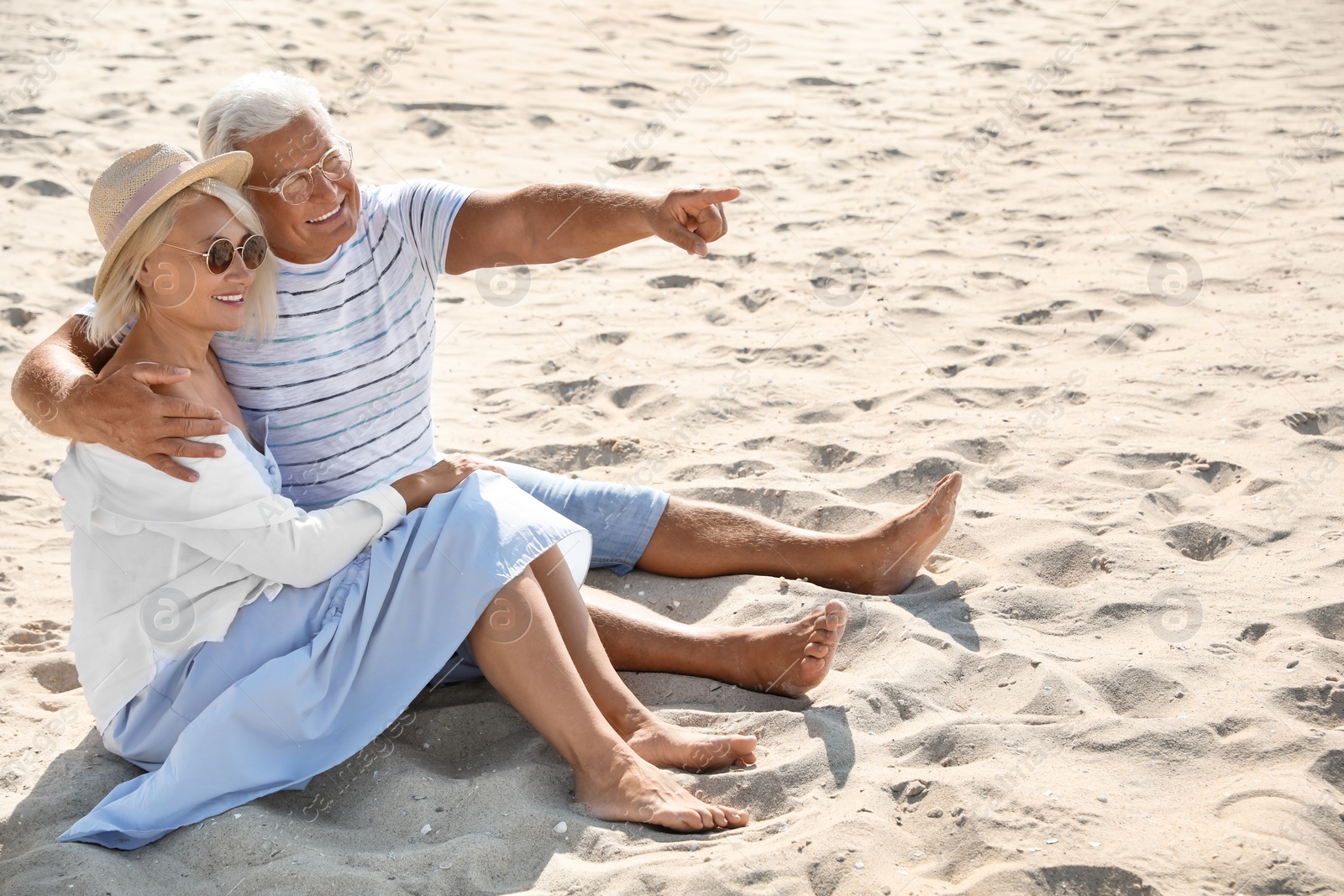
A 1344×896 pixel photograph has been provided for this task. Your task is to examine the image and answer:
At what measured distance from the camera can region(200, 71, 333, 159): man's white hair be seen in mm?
2484

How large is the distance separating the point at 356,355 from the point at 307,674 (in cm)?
79

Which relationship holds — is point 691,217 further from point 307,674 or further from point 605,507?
point 307,674

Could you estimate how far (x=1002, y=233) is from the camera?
534cm

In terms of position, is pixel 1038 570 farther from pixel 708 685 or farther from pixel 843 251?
pixel 843 251

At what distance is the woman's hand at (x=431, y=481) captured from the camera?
8.20ft

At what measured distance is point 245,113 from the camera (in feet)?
8.14

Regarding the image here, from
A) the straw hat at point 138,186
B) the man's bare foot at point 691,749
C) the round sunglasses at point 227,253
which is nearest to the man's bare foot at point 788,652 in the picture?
the man's bare foot at point 691,749

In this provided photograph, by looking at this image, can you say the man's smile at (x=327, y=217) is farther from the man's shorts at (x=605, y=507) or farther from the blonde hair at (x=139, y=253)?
the man's shorts at (x=605, y=507)

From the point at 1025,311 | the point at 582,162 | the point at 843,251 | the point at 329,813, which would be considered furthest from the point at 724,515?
the point at 582,162

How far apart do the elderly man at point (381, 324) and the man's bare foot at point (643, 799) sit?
1.48 ft

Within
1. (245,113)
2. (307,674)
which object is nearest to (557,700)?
(307,674)

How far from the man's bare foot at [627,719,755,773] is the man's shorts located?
0.76 m

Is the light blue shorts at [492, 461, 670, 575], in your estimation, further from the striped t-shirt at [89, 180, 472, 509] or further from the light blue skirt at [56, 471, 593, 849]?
the light blue skirt at [56, 471, 593, 849]

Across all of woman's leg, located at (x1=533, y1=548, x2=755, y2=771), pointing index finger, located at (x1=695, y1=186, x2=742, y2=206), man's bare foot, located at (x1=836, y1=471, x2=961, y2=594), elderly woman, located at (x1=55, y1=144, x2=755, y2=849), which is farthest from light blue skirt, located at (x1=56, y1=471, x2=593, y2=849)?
man's bare foot, located at (x1=836, y1=471, x2=961, y2=594)
